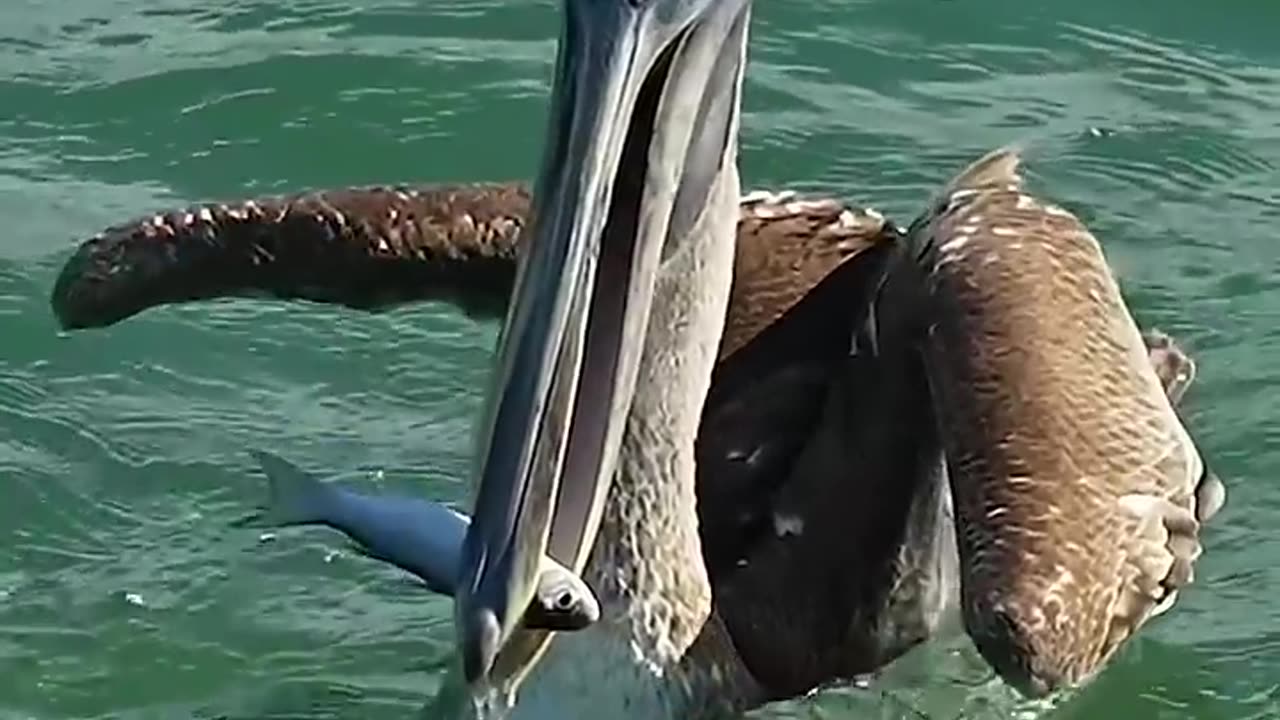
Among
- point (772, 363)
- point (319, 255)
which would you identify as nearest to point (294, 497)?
point (319, 255)

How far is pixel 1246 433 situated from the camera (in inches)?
316

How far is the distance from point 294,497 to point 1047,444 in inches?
54.1

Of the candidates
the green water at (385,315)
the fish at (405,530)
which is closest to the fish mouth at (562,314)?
the fish at (405,530)

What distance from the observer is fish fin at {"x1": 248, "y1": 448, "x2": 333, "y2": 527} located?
6344 millimetres

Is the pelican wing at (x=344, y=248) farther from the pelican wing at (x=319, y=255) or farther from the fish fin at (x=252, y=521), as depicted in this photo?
the fish fin at (x=252, y=521)

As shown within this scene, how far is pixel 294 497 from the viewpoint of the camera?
6.52 metres

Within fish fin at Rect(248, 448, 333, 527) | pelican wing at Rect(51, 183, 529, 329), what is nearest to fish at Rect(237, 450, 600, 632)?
fish fin at Rect(248, 448, 333, 527)

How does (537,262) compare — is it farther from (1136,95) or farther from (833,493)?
(1136,95)

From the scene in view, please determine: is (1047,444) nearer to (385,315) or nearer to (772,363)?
(772,363)

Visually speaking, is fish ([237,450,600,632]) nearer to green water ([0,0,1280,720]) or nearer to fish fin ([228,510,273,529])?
green water ([0,0,1280,720])

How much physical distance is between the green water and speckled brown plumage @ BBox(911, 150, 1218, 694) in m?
0.46

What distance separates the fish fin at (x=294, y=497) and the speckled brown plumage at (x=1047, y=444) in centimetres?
111

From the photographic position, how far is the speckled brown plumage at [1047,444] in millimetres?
5891

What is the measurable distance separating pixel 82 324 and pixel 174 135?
250cm
